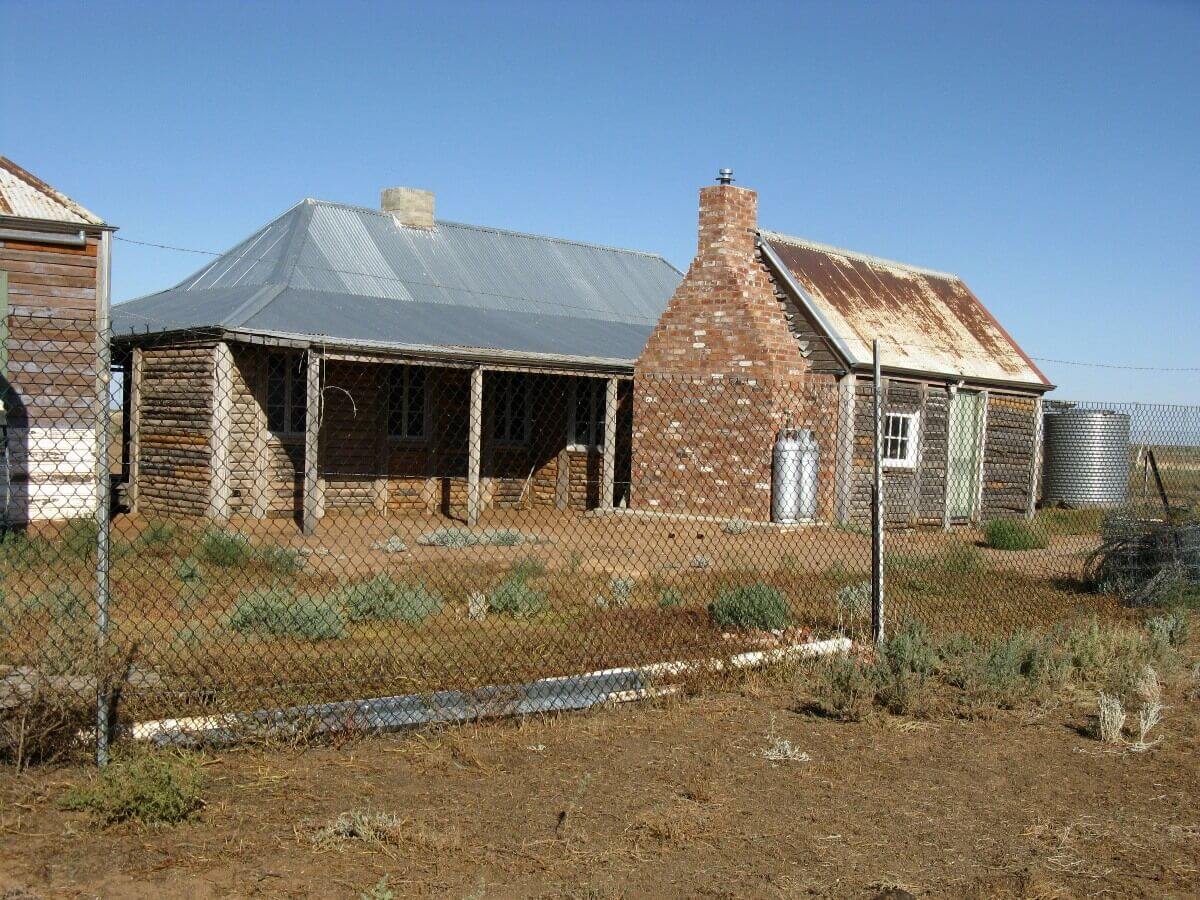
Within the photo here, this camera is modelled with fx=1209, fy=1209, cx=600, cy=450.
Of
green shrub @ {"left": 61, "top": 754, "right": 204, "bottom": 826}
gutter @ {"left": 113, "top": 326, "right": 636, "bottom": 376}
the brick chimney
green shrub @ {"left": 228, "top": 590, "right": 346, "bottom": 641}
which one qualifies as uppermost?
the brick chimney

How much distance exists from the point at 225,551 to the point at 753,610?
5517mm

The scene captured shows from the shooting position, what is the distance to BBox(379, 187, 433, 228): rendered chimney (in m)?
20.9

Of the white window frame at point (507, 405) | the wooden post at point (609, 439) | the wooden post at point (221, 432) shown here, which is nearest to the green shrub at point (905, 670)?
the wooden post at point (221, 432)

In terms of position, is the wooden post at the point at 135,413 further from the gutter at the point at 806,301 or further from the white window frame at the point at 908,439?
the white window frame at the point at 908,439

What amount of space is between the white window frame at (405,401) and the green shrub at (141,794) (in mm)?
13616

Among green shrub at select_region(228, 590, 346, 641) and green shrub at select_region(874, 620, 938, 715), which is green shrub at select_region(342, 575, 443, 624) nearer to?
green shrub at select_region(228, 590, 346, 641)

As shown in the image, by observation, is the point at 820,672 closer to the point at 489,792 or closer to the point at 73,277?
the point at 489,792

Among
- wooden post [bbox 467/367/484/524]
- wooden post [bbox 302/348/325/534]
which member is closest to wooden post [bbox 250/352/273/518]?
wooden post [bbox 302/348/325/534]

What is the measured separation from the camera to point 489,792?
4.95 metres

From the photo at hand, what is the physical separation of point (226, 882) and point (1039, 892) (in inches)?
107

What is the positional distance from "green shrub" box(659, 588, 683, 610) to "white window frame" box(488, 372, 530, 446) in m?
10.1

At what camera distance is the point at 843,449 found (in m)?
17.0

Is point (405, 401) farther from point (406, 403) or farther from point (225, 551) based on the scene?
point (225, 551)

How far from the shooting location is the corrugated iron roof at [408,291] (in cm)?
1662
